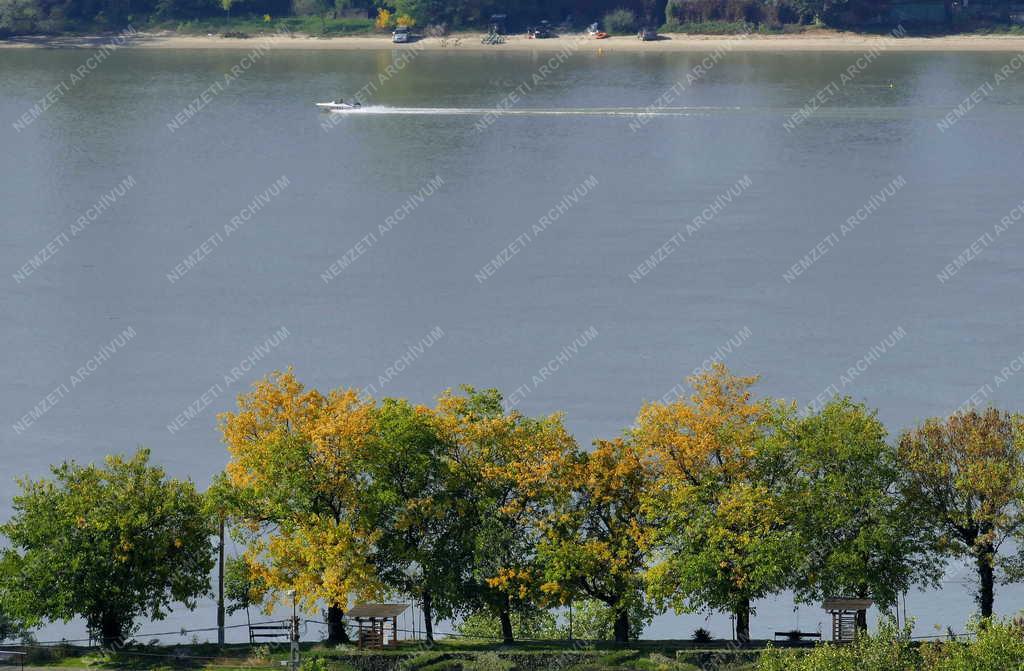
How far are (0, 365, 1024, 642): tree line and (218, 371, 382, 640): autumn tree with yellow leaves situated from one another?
2.8 inches

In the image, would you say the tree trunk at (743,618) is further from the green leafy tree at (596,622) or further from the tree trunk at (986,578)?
the tree trunk at (986,578)

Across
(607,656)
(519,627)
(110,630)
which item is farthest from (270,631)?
(607,656)

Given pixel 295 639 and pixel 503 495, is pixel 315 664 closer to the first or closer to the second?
pixel 295 639

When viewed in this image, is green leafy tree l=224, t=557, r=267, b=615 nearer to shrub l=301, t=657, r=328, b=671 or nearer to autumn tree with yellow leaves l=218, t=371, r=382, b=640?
autumn tree with yellow leaves l=218, t=371, r=382, b=640

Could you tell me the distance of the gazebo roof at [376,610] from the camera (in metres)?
57.5

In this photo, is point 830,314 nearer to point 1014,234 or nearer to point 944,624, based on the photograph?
point 1014,234

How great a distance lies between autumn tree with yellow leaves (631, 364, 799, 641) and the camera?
2191 inches

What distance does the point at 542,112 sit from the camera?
168 meters

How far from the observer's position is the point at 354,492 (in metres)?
58.1

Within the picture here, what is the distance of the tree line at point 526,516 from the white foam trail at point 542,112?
108 m

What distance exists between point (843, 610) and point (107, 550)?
2320 cm

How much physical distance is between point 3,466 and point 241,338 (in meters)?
19.5

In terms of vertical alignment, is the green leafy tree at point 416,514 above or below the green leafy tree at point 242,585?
above

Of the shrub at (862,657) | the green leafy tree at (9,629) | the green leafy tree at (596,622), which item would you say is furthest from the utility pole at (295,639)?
the shrub at (862,657)
